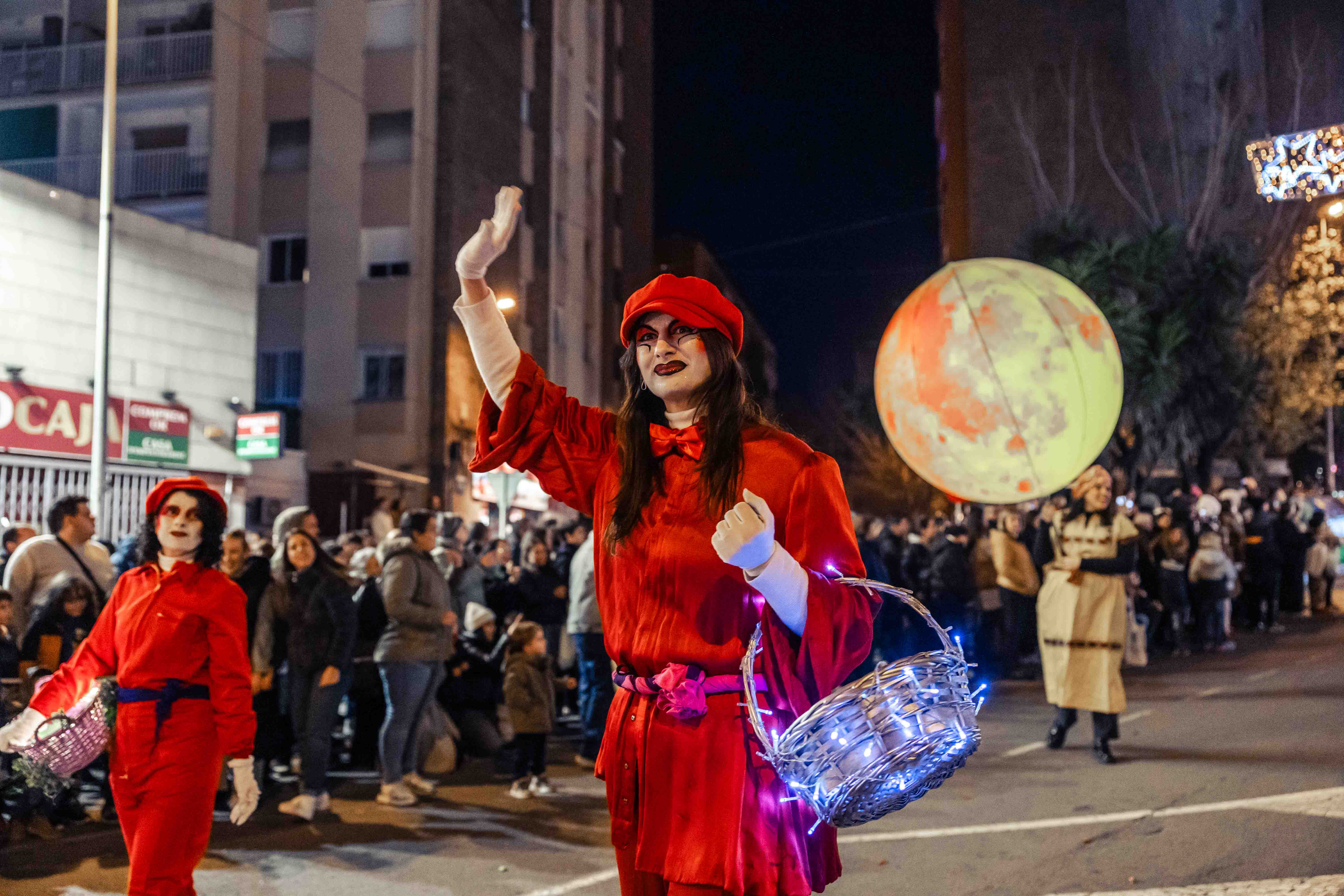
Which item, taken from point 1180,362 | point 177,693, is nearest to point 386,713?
point 177,693

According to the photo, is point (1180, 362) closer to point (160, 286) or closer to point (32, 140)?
point (160, 286)

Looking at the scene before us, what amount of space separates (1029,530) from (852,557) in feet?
45.8

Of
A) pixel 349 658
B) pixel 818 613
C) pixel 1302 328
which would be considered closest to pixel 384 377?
pixel 349 658

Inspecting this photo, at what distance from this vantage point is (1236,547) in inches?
790

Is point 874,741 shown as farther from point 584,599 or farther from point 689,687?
point 584,599

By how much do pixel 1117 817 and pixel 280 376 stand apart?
23.7m

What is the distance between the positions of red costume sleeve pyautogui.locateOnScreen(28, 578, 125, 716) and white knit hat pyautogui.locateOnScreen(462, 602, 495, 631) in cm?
555

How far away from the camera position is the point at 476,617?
33.3 ft

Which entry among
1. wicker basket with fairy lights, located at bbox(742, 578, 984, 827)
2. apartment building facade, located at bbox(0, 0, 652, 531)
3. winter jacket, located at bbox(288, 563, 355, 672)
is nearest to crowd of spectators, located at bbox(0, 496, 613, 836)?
winter jacket, located at bbox(288, 563, 355, 672)

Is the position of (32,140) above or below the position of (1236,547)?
above

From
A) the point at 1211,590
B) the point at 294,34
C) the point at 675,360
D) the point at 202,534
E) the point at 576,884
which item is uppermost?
the point at 294,34

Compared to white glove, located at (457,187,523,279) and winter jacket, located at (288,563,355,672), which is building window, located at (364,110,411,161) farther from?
white glove, located at (457,187,523,279)

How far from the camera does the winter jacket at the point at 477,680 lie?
9.77 meters

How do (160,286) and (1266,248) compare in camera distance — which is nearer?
(160,286)
